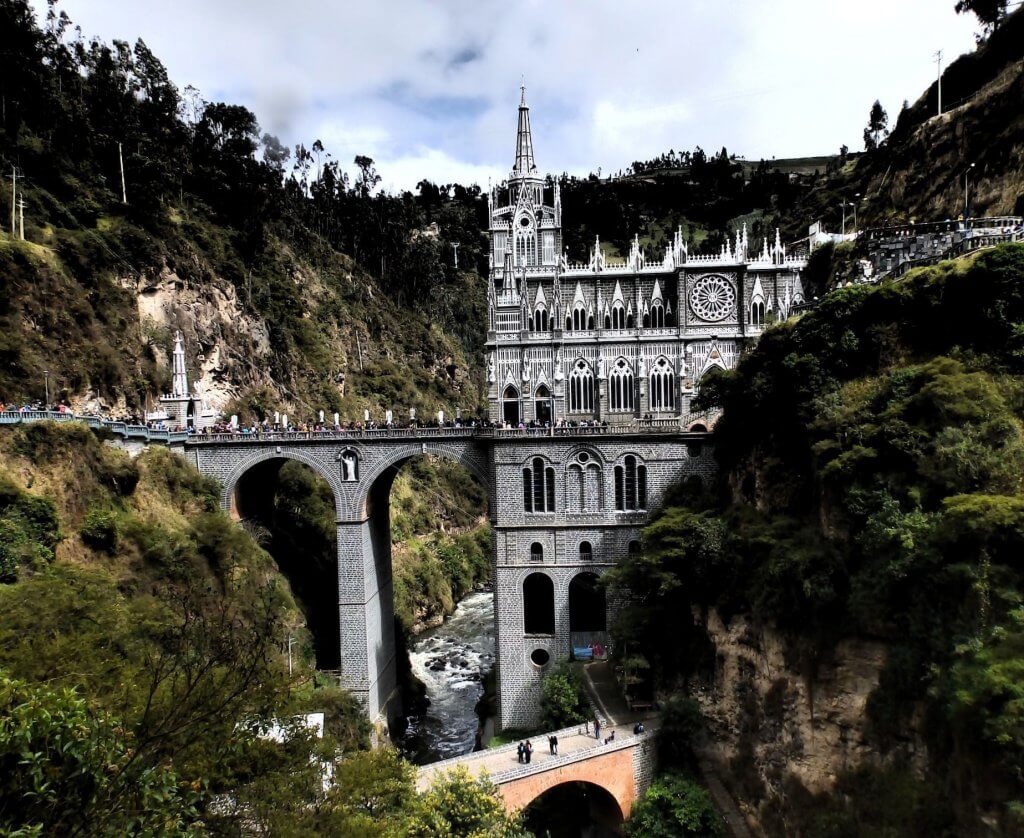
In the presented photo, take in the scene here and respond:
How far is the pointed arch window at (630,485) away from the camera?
116 feet

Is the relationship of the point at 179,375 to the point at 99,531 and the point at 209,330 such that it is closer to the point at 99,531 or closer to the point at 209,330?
the point at 209,330

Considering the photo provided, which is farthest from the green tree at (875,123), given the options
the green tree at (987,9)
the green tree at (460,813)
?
the green tree at (460,813)

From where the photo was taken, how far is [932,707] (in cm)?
1941

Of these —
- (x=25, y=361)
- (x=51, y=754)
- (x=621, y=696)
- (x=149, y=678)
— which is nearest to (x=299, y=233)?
(x=25, y=361)

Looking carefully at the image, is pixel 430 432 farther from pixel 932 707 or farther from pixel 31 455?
pixel 932 707

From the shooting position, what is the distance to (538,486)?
35812 millimetres

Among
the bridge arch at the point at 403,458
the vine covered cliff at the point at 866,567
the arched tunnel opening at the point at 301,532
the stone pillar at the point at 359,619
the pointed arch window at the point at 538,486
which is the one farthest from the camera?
the arched tunnel opening at the point at 301,532

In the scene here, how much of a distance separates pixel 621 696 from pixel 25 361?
107ft

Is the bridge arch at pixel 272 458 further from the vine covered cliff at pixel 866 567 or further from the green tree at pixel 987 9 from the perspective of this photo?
the green tree at pixel 987 9

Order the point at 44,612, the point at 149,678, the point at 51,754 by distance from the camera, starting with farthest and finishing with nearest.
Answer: the point at 44,612, the point at 149,678, the point at 51,754

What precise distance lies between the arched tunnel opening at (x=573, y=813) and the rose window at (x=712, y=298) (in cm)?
2608

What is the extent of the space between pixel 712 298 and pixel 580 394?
9483mm

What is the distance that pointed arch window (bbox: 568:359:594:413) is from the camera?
42844mm

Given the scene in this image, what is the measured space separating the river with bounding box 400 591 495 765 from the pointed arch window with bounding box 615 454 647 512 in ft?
42.2
